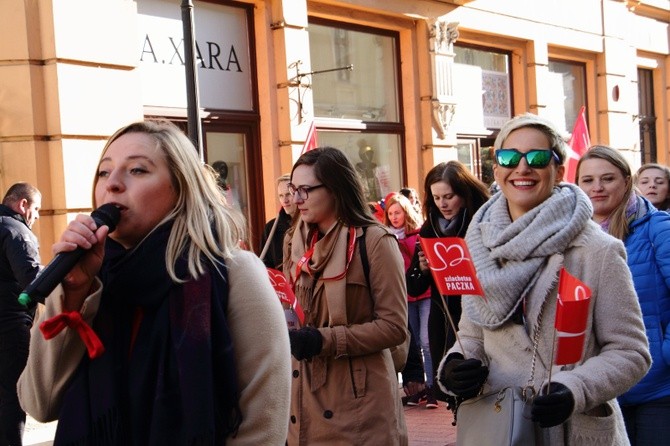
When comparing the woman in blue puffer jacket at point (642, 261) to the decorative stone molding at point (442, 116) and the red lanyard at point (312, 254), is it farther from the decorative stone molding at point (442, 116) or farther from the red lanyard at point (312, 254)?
the decorative stone molding at point (442, 116)

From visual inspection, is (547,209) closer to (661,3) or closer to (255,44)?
(255,44)

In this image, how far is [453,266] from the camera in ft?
10.6

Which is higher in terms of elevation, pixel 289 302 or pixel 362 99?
pixel 362 99

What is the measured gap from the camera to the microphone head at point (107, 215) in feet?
7.23

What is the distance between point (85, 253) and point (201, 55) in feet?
26.9

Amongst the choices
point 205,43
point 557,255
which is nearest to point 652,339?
point 557,255

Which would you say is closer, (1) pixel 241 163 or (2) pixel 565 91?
(1) pixel 241 163

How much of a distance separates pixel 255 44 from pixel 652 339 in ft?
24.8

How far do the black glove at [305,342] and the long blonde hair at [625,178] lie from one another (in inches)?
57.6

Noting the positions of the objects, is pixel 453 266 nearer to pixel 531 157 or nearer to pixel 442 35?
pixel 531 157

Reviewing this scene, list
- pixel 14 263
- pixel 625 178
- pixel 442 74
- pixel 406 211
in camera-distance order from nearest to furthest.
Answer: pixel 625 178, pixel 14 263, pixel 406 211, pixel 442 74

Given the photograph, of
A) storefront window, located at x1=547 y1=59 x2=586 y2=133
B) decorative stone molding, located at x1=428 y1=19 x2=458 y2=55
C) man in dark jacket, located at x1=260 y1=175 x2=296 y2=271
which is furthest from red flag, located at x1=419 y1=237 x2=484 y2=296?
storefront window, located at x1=547 y1=59 x2=586 y2=133

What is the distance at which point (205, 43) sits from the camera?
1016 centimetres

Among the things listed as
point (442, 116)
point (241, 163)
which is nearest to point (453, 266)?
point (241, 163)
